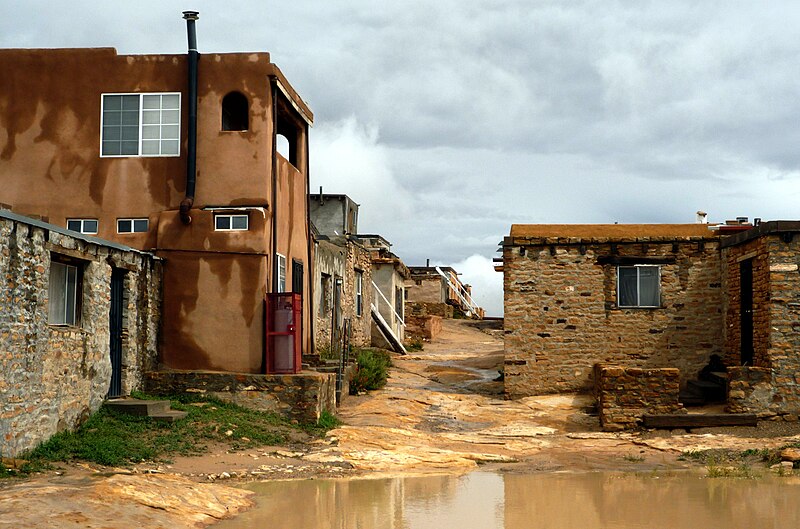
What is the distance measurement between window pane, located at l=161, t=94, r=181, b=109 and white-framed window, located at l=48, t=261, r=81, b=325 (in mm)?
4724

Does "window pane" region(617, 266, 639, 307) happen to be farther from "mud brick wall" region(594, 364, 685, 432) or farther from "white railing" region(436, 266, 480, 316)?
"white railing" region(436, 266, 480, 316)

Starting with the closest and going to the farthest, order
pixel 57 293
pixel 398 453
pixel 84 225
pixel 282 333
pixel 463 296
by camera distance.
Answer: pixel 57 293 → pixel 398 453 → pixel 282 333 → pixel 84 225 → pixel 463 296

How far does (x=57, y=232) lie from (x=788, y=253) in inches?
558

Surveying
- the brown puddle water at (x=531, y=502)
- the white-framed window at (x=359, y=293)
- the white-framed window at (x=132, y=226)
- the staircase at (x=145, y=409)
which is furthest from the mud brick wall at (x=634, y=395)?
the white-framed window at (x=359, y=293)

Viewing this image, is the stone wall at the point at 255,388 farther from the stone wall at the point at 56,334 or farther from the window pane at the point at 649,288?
the window pane at the point at 649,288

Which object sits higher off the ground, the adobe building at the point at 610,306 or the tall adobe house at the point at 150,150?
the tall adobe house at the point at 150,150

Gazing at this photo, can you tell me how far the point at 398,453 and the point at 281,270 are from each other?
5394 millimetres

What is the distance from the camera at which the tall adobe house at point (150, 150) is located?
17641mm

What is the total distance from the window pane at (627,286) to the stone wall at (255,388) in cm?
831

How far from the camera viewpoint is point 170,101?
18.2 meters

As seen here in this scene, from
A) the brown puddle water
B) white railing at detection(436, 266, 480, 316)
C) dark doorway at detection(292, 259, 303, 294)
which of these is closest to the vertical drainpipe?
dark doorway at detection(292, 259, 303, 294)

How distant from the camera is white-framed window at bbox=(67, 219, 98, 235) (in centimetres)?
1820

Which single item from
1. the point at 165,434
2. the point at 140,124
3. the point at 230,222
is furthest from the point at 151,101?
the point at 165,434

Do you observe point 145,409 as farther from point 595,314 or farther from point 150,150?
point 595,314
